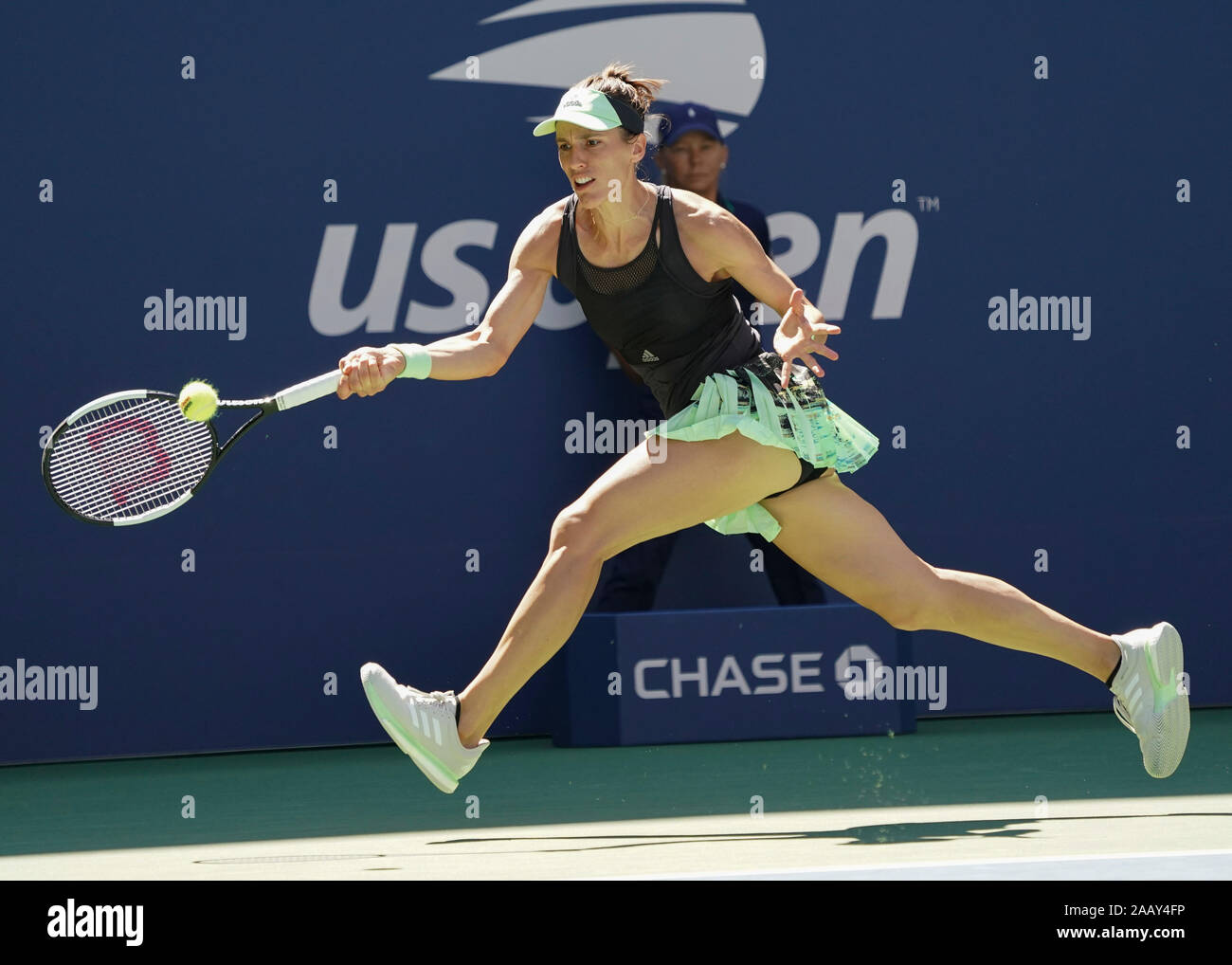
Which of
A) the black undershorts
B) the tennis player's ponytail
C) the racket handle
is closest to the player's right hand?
the racket handle

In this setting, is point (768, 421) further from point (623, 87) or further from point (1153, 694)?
point (1153, 694)

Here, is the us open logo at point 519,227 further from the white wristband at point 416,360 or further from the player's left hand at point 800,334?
the player's left hand at point 800,334

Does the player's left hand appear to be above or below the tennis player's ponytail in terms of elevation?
below

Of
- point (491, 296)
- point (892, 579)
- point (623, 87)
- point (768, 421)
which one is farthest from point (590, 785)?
point (623, 87)

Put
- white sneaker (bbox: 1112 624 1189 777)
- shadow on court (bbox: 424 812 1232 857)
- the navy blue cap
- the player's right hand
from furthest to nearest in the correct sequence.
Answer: the navy blue cap, white sneaker (bbox: 1112 624 1189 777), shadow on court (bbox: 424 812 1232 857), the player's right hand

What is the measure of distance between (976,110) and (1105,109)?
0.49 meters

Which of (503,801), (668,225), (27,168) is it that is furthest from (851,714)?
(27,168)

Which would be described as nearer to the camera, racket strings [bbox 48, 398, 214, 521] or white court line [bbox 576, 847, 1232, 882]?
white court line [bbox 576, 847, 1232, 882]

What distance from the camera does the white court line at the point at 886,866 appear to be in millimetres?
3432

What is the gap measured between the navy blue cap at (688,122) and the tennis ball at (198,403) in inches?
117

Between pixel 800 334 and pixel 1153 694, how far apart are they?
4.10 ft

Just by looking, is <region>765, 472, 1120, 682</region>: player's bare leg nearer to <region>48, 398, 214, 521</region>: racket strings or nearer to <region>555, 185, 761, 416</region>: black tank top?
<region>555, 185, 761, 416</region>: black tank top

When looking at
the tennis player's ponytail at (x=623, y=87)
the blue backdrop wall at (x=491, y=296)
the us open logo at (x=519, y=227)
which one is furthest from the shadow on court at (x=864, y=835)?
the us open logo at (x=519, y=227)

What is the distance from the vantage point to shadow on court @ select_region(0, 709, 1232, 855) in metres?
4.67
